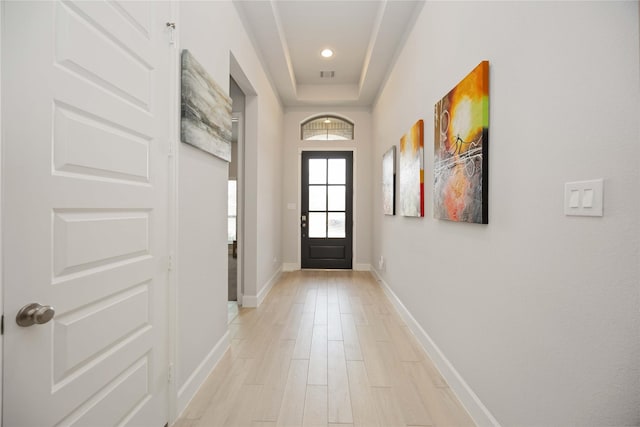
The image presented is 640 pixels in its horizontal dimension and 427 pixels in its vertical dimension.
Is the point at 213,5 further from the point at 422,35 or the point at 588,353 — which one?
the point at 588,353

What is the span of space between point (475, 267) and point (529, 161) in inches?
26.5

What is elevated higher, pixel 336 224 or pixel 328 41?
pixel 328 41

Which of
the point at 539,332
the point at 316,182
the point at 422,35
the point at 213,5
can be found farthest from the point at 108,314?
the point at 316,182

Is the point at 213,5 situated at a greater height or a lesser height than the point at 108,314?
greater

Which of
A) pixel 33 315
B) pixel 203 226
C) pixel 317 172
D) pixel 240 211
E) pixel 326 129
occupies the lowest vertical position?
pixel 33 315

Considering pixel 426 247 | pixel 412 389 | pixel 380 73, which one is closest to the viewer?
pixel 412 389

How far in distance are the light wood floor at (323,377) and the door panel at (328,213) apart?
2.20m

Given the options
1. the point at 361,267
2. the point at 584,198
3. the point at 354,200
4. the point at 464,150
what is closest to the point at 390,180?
the point at 354,200

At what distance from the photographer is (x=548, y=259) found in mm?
1118

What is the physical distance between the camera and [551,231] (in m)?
1.10

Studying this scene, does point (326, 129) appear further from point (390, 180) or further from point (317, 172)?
point (390, 180)

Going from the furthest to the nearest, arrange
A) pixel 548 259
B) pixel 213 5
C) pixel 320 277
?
pixel 320 277 < pixel 213 5 < pixel 548 259

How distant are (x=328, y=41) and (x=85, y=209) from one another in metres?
3.60

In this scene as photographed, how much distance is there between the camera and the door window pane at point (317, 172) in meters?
5.62
